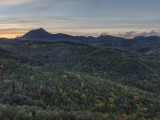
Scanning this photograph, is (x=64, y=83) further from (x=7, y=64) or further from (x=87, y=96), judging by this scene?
(x=7, y=64)

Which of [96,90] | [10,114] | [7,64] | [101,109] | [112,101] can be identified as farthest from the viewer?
[7,64]

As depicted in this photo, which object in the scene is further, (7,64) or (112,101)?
(7,64)

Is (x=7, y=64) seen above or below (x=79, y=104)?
above

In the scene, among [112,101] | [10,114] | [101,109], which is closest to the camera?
[10,114]

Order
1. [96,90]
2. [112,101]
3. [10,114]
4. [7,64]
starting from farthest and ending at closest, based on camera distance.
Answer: [7,64]
[96,90]
[112,101]
[10,114]

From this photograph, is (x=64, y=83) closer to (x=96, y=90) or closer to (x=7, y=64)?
(x=96, y=90)

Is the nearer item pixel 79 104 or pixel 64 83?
pixel 79 104

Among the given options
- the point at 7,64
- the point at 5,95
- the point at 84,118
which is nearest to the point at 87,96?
the point at 84,118

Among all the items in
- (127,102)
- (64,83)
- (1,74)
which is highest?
(1,74)

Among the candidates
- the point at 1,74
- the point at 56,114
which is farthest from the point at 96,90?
the point at 1,74

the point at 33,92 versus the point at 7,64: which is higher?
the point at 7,64
